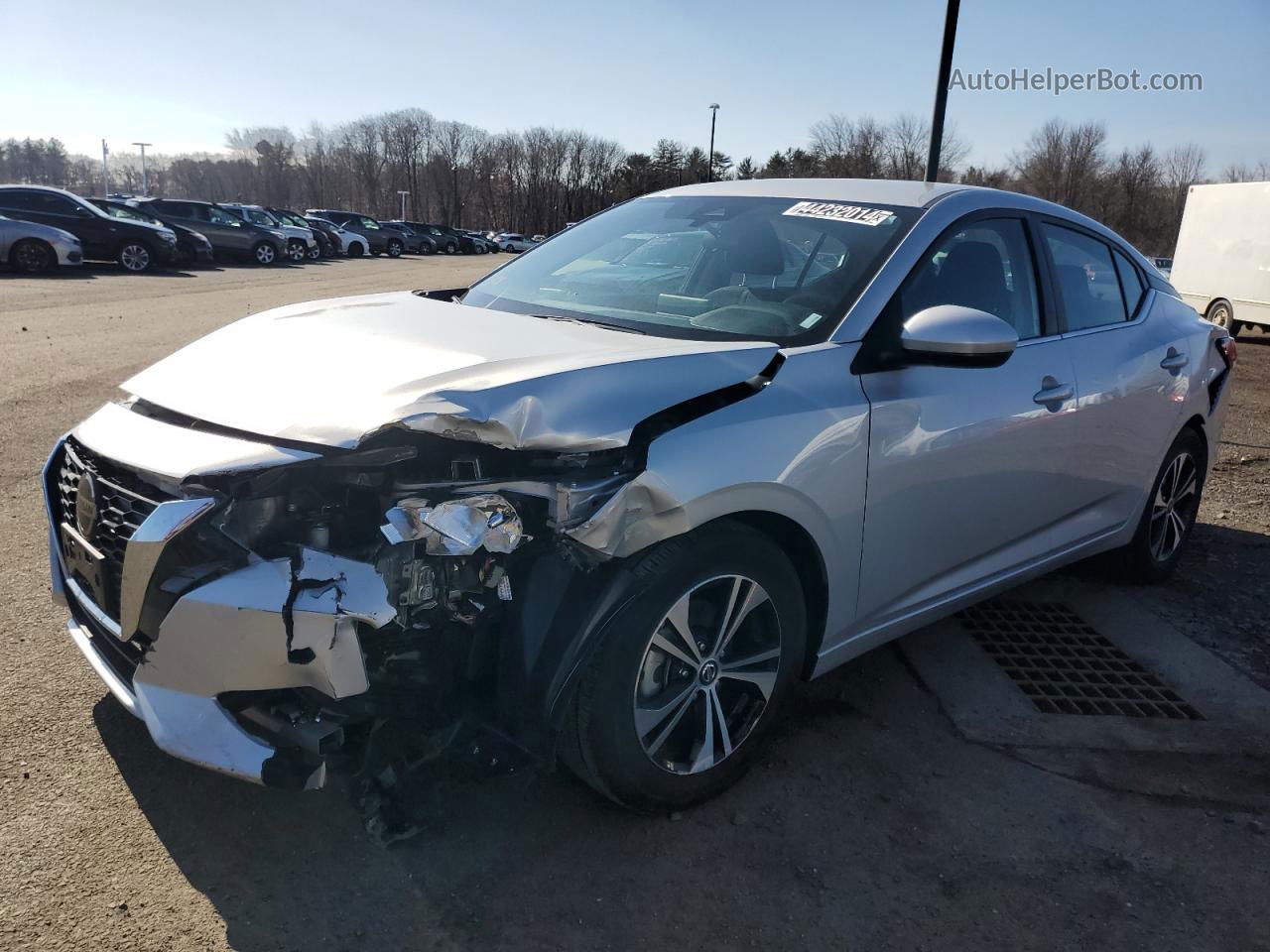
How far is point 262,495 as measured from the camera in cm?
216

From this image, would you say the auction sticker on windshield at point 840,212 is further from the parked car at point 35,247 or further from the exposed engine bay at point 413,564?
the parked car at point 35,247

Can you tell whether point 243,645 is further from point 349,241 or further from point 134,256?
point 349,241

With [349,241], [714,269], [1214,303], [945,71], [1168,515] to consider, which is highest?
[945,71]

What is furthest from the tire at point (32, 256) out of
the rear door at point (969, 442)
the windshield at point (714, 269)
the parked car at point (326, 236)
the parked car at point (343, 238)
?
the rear door at point (969, 442)

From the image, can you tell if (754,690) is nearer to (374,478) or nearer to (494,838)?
(494,838)

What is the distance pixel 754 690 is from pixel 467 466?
3.56ft

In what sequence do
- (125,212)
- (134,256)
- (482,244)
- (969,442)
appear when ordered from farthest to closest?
(482,244) → (125,212) → (134,256) → (969,442)

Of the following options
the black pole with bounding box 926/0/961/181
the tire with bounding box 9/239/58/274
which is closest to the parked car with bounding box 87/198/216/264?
the tire with bounding box 9/239/58/274

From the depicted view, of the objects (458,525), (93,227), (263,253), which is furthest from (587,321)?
(263,253)

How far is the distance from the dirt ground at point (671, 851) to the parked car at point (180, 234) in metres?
21.7

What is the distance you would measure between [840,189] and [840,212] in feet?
1.00

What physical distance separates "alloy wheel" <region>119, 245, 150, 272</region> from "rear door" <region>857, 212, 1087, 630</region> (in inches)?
846

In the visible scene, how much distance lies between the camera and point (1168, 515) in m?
4.62

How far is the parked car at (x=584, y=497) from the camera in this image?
84.0 inches
